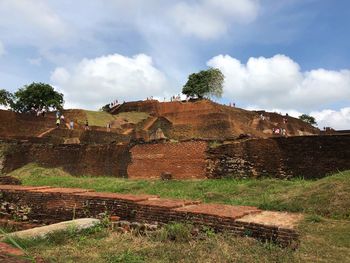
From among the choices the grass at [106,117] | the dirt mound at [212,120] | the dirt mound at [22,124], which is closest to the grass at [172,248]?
the dirt mound at [22,124]

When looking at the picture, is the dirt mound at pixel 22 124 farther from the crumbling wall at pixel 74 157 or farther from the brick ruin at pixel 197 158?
the crumbling wall at pixel 74 157

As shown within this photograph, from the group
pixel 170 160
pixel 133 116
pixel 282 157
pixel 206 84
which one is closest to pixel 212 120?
pixel 133 116

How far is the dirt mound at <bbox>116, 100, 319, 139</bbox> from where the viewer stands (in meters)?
33.8

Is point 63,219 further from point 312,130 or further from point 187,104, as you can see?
point 312,130

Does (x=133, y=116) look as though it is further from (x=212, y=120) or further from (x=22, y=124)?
→ (x=22, y=124)

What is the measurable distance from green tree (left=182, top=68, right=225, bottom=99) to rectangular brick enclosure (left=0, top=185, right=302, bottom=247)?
3686 centimetres

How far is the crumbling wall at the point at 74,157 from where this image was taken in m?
16.4

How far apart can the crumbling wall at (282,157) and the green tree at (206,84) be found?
3051 centimetres

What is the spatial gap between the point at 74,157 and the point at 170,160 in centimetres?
567

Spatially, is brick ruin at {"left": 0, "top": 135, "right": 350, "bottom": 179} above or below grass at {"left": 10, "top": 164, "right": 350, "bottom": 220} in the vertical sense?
above

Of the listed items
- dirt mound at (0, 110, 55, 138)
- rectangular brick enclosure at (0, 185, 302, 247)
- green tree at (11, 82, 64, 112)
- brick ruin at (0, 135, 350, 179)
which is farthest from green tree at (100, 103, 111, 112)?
rectangular brick enclosure at (0, 185, 302, 247)

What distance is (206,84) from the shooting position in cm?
4306

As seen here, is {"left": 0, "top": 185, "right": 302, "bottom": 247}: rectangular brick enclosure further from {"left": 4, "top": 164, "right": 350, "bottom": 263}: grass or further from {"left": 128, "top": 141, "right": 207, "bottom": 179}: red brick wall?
{"left": 128, "top": 141, "right": 207, "bottom": 179}: red brick wall

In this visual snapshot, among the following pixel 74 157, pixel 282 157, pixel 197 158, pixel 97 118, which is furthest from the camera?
pixel 97 118
